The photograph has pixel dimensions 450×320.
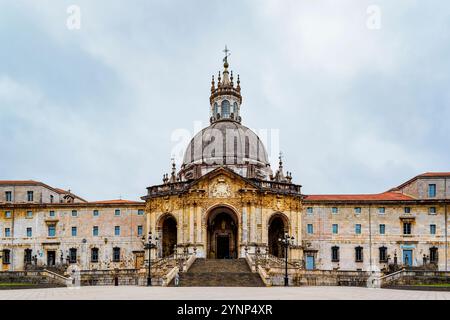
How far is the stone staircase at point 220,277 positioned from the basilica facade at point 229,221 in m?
6.74

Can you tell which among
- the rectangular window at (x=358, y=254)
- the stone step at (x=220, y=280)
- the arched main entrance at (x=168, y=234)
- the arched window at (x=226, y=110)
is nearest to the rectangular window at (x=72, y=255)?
the arched main entrance at (x=168, y=234)

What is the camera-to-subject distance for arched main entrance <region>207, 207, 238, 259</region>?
2399 inches

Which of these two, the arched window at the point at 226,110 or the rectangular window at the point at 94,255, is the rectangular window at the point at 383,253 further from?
the rectangular window at the point at 94,255

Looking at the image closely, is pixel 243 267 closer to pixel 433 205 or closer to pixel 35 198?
pixel 433 205

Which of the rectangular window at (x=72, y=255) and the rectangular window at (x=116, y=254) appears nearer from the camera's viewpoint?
the rectangular window at (x=72, y=255)

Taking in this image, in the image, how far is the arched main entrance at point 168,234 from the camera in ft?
202

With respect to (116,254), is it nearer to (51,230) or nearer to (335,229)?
(51,230)

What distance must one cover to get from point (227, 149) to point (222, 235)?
38.3 ft

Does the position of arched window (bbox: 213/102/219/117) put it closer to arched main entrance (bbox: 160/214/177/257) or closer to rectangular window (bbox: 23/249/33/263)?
arched main entrance (bbox: 160/214/177/257)

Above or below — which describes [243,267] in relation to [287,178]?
below

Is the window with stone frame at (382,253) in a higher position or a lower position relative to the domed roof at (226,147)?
lower

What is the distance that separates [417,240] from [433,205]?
173 inches
